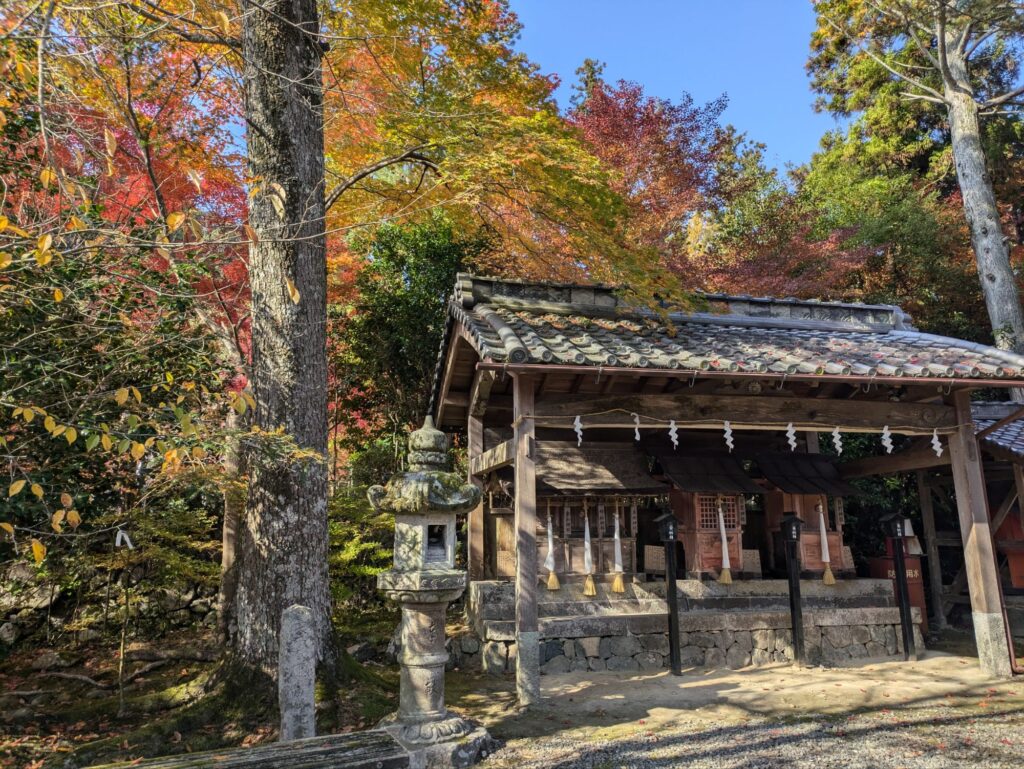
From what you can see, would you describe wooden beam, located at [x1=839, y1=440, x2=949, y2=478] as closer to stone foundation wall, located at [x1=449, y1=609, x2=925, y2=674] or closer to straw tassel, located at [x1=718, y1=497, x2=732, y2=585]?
stone foundation wall, located at [x1=449, y1=609, x2=925, y2=674]

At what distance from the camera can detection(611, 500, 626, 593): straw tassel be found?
9.07 metres

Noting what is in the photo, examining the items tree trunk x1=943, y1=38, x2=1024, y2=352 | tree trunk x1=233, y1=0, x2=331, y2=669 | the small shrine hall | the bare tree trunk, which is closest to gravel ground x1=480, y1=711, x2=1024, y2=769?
the small shrine hall

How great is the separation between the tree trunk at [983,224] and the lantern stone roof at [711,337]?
4.95 metres

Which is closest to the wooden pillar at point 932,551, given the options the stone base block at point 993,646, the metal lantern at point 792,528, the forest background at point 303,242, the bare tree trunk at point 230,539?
the forest background at point 303,242

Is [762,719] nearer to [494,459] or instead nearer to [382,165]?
[494,459]

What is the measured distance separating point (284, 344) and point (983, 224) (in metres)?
16.0

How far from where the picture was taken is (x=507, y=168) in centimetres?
774

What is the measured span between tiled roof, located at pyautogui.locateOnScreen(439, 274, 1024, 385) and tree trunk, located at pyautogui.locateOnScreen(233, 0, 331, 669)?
6.72ft

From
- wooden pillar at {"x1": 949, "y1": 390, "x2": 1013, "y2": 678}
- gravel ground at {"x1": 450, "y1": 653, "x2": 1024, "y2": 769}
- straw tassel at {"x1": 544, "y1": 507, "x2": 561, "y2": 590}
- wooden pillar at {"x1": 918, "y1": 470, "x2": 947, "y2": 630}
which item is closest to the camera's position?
gravel ground at {"x1": 450, "y1": 653, "x2": 1024, "y2": 769}

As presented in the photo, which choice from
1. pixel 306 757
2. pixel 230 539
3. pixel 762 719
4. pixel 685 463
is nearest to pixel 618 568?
pixel 685 463

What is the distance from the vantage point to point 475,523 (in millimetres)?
10938

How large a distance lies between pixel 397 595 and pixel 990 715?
243 inches

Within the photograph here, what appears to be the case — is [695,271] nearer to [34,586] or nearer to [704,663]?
[704,663]

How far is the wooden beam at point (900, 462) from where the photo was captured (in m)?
9.45
